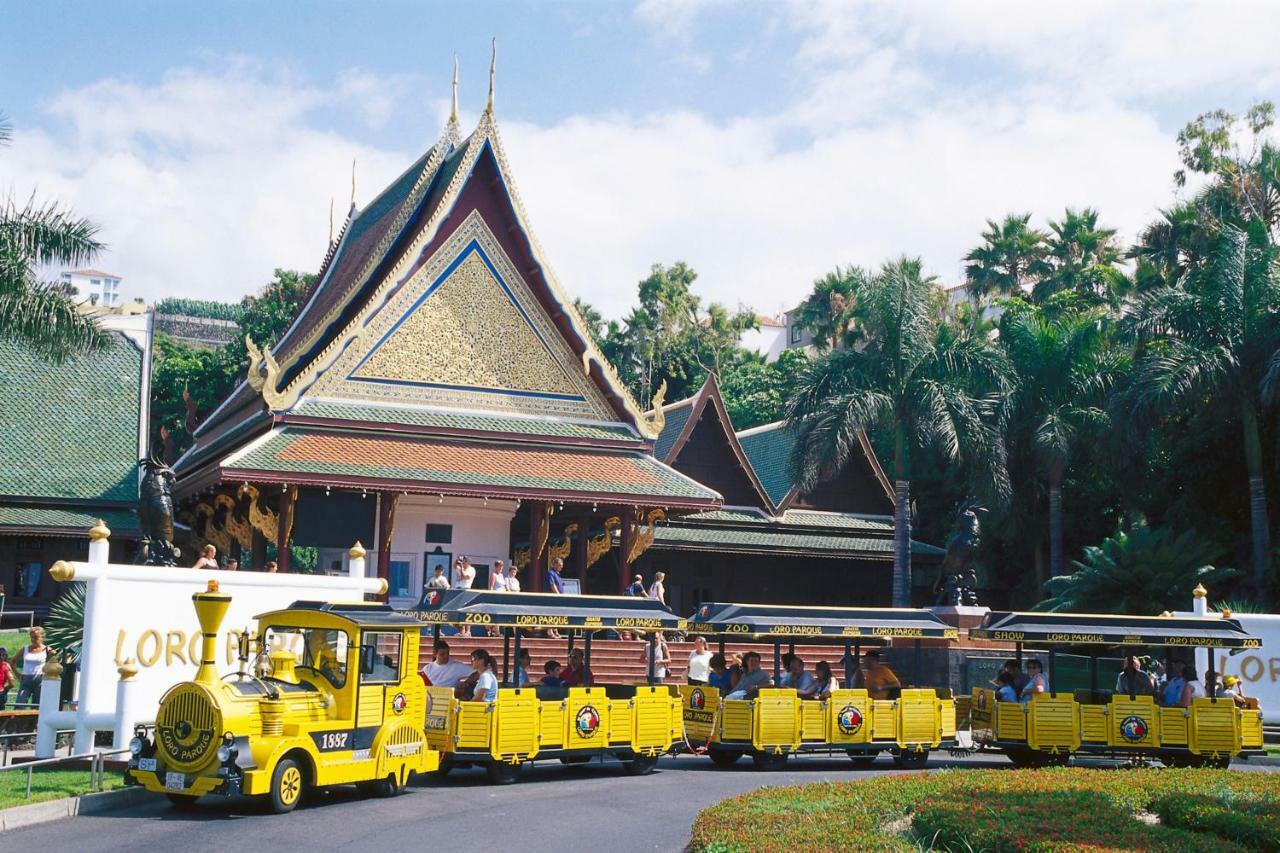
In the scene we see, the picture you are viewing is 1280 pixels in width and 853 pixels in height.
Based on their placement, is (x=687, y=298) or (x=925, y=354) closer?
(x=925, y=354)

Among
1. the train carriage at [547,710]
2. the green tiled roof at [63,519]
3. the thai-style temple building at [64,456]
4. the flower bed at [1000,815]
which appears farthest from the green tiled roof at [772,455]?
→ the flower bed at [1000,815]

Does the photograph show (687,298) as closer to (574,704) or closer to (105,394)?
(105,394)

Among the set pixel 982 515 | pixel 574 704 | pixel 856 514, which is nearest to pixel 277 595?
pixel 574 704

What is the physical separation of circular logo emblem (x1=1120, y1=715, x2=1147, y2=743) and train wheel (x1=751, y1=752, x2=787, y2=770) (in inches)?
179

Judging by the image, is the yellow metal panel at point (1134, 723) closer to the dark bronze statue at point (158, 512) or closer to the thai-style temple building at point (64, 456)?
the dark bronze statue at point (158, 512)

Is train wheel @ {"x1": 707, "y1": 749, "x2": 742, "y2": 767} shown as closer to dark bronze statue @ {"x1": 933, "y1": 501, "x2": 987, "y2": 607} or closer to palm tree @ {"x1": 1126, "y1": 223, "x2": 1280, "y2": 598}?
dark bronze statue @ {"x1": 933, "y1": 501, "x2": 987, "y2": 607}

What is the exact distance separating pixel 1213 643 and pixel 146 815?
13739mm

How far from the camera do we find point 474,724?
51.4 ft

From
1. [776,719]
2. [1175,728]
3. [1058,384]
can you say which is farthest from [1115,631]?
[1058,384]

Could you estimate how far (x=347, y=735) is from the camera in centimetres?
1344

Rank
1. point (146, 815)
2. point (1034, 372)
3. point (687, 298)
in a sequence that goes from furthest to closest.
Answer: point (687, 298) → point (1034, 372) → point (146, 815)

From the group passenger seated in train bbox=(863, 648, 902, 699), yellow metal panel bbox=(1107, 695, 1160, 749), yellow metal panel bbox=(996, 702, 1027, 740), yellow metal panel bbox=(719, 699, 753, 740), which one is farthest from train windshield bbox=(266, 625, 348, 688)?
yellow metal panel bbox=(1107, 695, 1160, 749)

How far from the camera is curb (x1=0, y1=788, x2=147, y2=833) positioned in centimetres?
1162

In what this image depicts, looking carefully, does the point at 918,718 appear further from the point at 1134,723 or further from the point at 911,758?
the point at 1134,723
